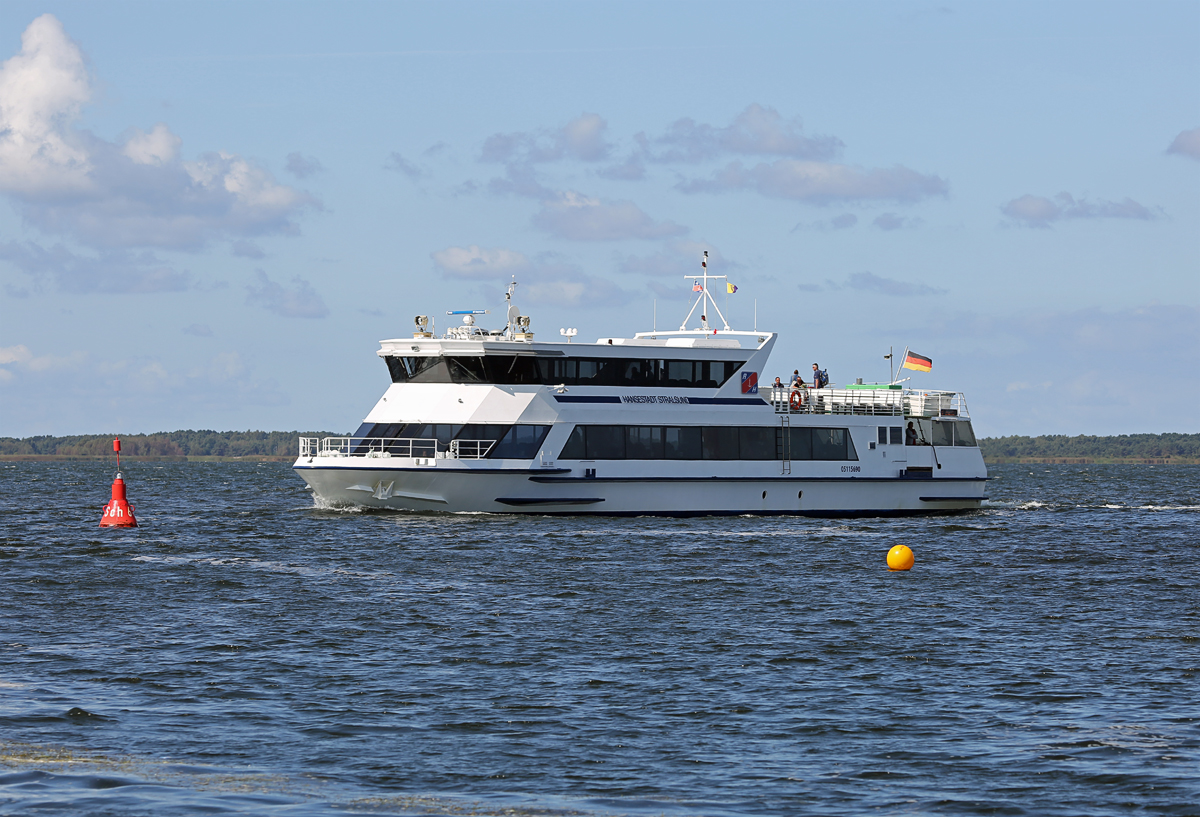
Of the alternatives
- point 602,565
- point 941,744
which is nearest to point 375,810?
point 941,744

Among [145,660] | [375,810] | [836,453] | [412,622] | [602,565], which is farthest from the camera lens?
[836,453]

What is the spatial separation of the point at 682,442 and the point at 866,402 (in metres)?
6.85

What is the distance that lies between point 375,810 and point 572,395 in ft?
81.9

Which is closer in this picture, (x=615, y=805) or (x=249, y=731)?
(x=615, y=805)

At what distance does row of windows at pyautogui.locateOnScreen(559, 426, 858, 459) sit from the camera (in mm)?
34094

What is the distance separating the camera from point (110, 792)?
957 cm

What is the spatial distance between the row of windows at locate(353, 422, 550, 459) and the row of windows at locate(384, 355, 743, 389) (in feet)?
4.20

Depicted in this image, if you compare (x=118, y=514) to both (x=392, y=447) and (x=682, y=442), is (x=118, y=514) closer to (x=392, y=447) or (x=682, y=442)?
(x=392, y=447)

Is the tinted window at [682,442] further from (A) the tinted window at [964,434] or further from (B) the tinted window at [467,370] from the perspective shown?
(A) the tinted window at [964,434]

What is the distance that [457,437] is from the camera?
32.9 m

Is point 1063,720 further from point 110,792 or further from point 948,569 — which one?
point 948,569

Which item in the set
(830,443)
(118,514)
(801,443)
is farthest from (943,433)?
(118,514)

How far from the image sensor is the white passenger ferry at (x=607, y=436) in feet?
108

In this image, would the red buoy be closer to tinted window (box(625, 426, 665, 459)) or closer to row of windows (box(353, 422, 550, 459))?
row of windows (box(353, 422, 550, 459))
